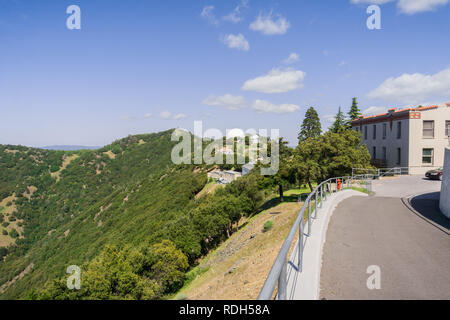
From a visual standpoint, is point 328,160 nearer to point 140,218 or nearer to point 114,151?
point 140,218

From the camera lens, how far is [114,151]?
181625 millimetres

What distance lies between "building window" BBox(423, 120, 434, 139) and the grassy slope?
28058mm

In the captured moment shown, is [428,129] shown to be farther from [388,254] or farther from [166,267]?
[388,254]

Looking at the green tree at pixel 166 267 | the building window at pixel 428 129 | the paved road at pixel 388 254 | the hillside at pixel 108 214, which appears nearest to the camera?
the paved road at pixel 388 254

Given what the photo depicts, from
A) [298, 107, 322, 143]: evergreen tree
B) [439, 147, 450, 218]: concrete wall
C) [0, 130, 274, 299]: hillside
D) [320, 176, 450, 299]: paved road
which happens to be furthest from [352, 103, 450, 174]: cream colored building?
[298, 107, 322, 143]: evergreen tree

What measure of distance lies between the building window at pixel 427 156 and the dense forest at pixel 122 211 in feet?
20.7

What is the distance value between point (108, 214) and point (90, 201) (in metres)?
59.6

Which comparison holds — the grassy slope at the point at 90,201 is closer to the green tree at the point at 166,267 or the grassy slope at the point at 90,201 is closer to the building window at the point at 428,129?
the green tree at the point at 166,267

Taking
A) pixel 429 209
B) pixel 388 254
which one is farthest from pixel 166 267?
pixel 388 254

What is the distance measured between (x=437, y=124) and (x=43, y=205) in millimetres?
159391

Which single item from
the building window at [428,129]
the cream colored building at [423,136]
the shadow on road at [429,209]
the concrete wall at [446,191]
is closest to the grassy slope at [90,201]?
the shadow on road at [429,209]

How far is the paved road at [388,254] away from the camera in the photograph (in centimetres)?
420

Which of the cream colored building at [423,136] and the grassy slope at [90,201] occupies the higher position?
the cream colored building at [423,136]
